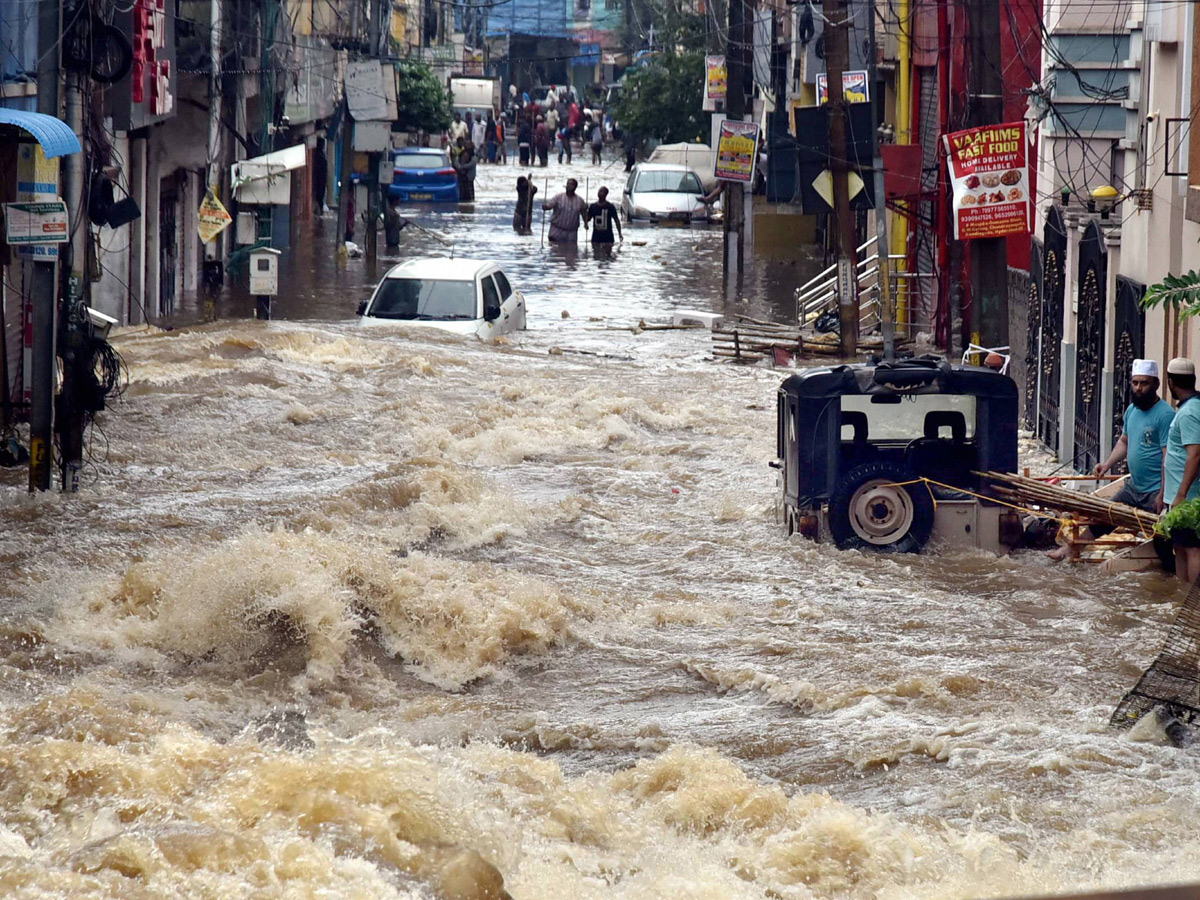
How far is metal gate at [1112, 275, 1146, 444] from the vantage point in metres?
13.6

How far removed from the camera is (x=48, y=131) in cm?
1139

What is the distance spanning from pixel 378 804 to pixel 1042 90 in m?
12.3

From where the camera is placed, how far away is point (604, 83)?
293 feet

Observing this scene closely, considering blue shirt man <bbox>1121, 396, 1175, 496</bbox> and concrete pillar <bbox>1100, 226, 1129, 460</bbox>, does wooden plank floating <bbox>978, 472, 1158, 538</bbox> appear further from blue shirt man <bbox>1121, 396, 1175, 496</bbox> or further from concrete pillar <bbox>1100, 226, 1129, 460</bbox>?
concrete pillar <bbox>1100, 226, 1129, 460</bbox>

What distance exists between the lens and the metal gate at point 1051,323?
1641 cm

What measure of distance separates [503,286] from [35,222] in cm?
1109

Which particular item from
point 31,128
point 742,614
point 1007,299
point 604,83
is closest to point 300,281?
point 1007,299

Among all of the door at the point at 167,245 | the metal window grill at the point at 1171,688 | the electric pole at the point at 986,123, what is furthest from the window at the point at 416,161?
the metal window grill at the point at 1171,688

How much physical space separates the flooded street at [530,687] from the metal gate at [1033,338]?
3272 mm

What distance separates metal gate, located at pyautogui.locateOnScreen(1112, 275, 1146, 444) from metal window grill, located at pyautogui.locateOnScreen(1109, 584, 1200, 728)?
17.9 feet

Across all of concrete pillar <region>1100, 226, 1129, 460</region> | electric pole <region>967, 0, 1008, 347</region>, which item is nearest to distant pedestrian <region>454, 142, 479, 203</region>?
electric pole <region>967, 0, 1008, 347</region>

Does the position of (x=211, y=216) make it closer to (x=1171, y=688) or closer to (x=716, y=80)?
(x=1171, y=688)

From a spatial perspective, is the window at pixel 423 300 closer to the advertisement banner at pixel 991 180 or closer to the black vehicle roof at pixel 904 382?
the advertisement banner at pixel 991 180

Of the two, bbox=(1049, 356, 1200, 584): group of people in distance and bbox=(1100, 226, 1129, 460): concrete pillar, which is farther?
bbox=(1100, 226, 1129, 460): concrete pillar
